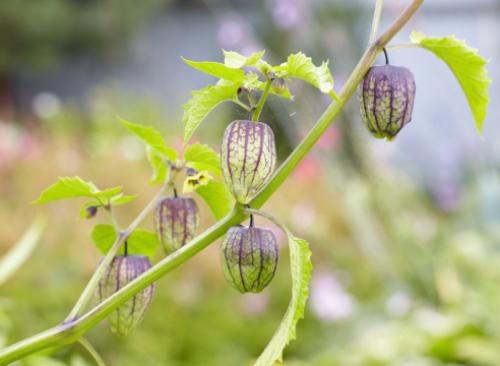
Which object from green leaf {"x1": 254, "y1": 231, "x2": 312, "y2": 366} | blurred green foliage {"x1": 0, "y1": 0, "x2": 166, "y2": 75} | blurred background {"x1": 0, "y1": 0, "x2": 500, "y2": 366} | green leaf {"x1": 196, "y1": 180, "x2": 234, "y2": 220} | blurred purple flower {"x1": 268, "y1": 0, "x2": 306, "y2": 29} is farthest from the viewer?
blurred green foliage {"x1": 0, "y1": 0, "x2": 166, "y2": 75}

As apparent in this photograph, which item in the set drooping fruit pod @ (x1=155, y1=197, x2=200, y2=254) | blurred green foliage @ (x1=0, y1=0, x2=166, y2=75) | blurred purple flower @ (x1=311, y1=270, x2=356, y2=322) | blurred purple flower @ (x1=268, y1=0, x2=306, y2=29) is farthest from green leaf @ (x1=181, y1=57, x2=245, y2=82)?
blurred green foliage @ (x1=0, y1=0, x2=166, y2=75)

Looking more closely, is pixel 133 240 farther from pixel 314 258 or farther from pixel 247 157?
pixel 314 258

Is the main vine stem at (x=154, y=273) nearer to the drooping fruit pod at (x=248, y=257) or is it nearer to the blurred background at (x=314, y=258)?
the drooping fruit pod at (x=248, y=257)

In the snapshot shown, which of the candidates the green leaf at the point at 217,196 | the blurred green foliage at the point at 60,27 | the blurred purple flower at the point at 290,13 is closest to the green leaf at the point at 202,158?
the green leaf at the point at 217,196

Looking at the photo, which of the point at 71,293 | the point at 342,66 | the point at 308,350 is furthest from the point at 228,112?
the point at 71,293

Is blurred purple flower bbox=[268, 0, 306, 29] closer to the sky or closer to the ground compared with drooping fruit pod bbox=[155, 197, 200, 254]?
closer to the sky

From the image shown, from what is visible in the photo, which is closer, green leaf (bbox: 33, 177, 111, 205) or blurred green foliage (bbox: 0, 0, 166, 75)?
green leaf (bbox: 33, 177, 111, 205)

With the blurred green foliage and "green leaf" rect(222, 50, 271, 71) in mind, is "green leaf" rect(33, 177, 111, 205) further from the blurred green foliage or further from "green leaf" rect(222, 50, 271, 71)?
the blurred green foliage
